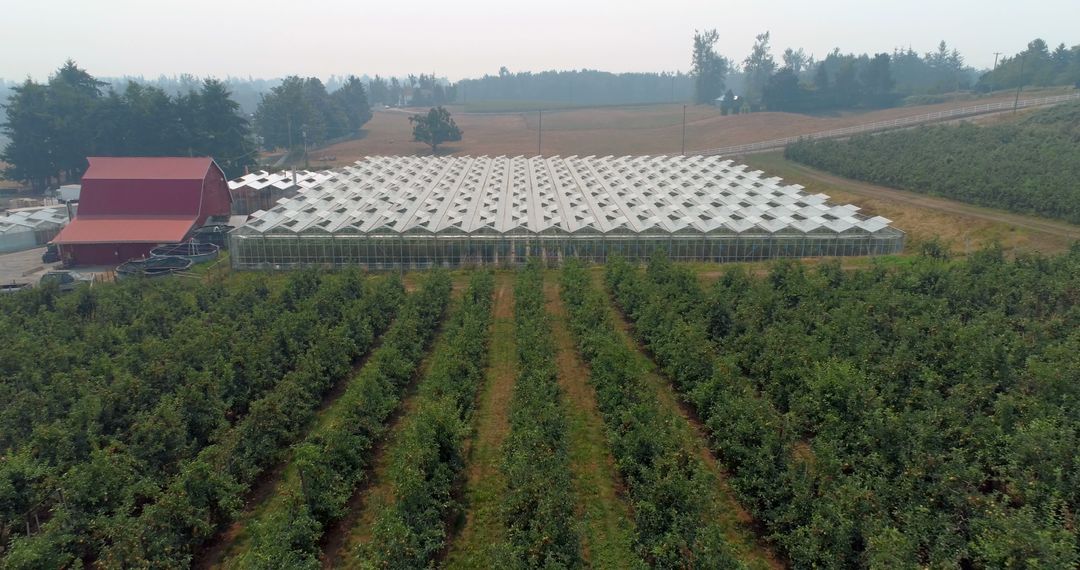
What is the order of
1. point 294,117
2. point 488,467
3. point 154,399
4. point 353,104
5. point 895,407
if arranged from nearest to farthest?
point 488,467, point 895,407, point 154,399, point 294,117, point 353,104

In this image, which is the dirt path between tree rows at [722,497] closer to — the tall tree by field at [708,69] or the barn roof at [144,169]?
the barn roof at [144,169]

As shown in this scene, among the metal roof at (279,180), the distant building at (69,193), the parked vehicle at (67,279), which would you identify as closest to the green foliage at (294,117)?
the metal roof at (279,180)

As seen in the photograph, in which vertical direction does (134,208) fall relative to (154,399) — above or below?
above

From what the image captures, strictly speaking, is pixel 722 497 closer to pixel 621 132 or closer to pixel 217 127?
pixel 217 127

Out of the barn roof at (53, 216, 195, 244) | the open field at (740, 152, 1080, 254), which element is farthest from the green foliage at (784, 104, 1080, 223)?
the barn roof at (53, 216, 195, 244)

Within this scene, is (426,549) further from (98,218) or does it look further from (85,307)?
(98,218)

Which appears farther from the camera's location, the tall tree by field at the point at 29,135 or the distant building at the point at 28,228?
the tall tree by field at the point at 29,135

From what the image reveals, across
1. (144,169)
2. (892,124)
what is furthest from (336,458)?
(892,124)
